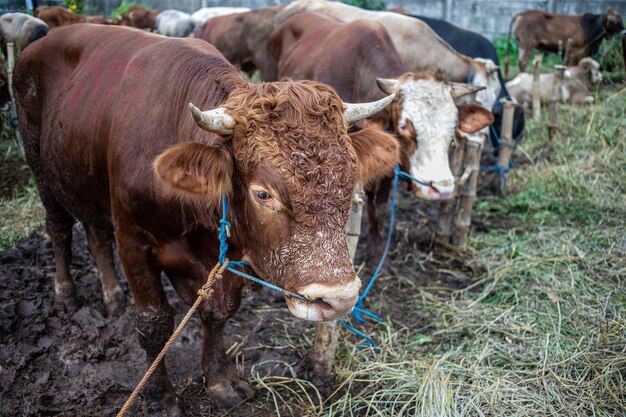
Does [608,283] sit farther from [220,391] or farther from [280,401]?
[220,391]

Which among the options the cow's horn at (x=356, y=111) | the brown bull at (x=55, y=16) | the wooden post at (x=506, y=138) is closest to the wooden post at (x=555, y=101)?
the wooden post at (x=506, y=138)

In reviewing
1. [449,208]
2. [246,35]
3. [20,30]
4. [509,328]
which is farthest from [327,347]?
[246,35]

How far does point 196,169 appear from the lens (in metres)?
2.13

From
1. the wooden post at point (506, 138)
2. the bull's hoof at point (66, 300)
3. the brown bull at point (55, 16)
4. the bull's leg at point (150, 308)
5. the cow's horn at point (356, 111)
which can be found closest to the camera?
the cow's horn at point (356, 111)

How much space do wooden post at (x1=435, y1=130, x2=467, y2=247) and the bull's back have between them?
2950mm

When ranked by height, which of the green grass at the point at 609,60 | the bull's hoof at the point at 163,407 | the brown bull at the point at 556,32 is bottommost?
the green grass at the point at 609,60

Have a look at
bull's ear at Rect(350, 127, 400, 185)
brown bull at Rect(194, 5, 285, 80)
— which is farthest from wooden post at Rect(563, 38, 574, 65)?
bull's ear at Rect(350, 127, 400, 185)

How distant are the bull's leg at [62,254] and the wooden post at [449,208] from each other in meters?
3.39

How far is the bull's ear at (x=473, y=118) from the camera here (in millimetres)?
4586

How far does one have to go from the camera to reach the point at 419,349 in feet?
12.1

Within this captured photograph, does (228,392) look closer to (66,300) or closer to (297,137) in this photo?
(66,300)

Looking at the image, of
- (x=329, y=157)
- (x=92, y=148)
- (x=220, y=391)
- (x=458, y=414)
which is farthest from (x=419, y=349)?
(x=92, y=148)

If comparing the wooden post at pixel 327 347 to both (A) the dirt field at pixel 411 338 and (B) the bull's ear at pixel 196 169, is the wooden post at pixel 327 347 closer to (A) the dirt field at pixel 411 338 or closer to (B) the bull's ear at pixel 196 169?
(A) the dirt field at pixel 411 338

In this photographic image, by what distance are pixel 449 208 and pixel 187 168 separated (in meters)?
3.61
